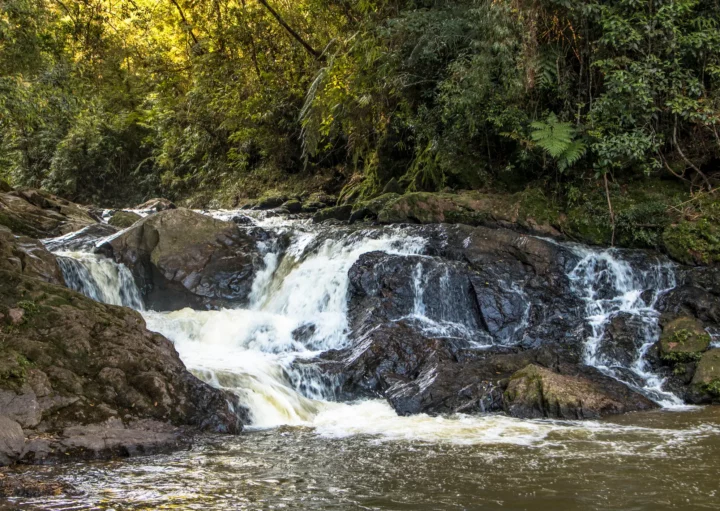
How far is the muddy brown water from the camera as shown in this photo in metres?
4.53

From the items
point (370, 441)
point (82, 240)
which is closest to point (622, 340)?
point (370, 441)

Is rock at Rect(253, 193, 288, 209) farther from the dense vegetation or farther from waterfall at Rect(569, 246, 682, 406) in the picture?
waterfall at Rect(569, 246, 682, 406)

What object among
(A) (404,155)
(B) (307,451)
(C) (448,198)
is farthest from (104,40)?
(B) (307,451)

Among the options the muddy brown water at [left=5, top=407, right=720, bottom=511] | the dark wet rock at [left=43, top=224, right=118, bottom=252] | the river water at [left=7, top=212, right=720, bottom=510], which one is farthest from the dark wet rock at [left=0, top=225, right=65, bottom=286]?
the muddy brown water at [left=5, top=407, right=720, bottom=511]

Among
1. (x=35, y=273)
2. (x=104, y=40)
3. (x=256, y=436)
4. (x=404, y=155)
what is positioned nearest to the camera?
(x=256, y=436)

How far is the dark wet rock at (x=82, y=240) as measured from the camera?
12.5 metres

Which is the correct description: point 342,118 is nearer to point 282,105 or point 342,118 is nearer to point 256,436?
point 282,105

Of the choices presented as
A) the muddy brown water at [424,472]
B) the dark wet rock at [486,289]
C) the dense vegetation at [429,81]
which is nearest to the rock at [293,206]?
the dense vegetation at [429,81]

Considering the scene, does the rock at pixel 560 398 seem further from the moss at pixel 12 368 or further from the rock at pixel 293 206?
the rock at pixel 293 206

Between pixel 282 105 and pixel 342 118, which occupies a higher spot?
pixel 282 105

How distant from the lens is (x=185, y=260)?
40.1 feet

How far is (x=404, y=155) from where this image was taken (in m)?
17.4

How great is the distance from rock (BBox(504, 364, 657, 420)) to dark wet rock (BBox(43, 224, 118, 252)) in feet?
28.8

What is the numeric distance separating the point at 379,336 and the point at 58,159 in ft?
77.3
